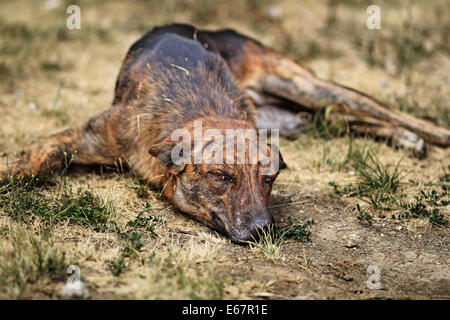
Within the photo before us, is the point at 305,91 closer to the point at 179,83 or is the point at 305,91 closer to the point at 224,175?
the point at 179,83

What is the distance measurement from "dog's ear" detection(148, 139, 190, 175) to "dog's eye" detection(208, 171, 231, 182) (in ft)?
0.82

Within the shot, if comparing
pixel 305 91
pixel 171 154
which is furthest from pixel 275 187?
pixel 305 91

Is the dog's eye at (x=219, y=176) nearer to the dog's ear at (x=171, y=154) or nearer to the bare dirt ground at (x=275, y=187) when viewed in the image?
the dog's ear at (x=171, y=154)

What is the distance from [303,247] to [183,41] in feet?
7.67

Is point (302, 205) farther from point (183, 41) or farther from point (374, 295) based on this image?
point (183, 41)

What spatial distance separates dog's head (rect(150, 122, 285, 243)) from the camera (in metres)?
3.64

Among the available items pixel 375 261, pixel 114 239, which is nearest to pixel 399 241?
pixel 375 261

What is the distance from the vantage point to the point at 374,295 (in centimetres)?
313

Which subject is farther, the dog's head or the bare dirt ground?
the dog's head

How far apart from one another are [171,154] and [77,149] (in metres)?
1.14

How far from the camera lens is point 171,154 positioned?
3926mm

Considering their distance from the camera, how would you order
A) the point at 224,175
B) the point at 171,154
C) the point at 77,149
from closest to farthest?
the point at 224,175 < the point at 171,154 < the point at 77,149

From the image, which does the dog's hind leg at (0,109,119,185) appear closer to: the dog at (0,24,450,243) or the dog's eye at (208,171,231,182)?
the dog at (0,24,450,243)

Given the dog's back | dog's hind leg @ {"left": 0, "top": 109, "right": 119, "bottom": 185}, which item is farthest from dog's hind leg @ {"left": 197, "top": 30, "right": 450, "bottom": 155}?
dog's hind leg @ {"left": 0, "top": 109, "right": 119, "bottom": 185}
